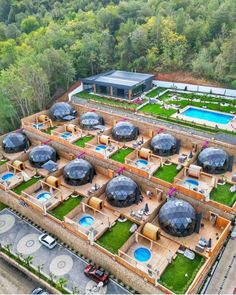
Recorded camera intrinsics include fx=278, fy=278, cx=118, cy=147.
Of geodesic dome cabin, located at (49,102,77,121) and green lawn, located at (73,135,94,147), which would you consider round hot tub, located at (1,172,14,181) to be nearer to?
green lawn, located at (73,135,94,147)

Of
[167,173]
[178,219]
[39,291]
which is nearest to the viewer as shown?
[39,291]

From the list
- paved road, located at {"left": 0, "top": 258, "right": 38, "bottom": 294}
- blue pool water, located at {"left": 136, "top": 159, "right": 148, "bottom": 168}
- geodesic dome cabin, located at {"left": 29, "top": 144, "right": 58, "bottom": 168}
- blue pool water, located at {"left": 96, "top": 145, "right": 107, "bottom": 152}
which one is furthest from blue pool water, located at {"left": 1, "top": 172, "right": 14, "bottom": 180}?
blue pool water, located at {"left": 136, "top": 159, "right": 148, "bottom": 168}

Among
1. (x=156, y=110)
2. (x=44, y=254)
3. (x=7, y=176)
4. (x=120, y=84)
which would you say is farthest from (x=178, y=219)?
(x=120, y=84)

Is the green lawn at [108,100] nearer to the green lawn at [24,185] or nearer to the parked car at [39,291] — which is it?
the green lawn at [24,185]

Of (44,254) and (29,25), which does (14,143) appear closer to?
(44,254)

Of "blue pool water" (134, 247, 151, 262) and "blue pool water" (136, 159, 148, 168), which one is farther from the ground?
"blue pool water" (136, 159, 148, 168)

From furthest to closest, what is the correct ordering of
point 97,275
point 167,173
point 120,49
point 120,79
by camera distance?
point 120,49, point 120,79, point 167,173, point 97,275

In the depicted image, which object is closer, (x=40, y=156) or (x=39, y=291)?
(x=39, y=291)

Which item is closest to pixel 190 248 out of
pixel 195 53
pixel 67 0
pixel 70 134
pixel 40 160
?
pixel 40 160
